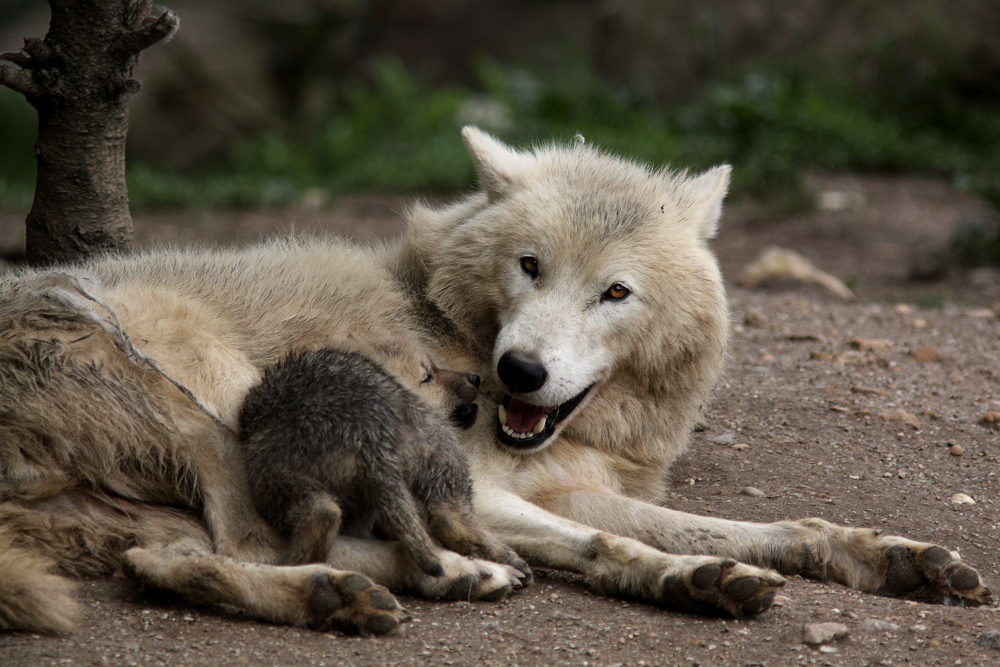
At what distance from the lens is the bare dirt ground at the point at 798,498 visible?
8.95 feet

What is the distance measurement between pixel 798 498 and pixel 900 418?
100cm

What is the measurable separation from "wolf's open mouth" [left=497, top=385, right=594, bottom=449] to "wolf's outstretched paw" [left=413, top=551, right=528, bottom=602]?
2.20 feet

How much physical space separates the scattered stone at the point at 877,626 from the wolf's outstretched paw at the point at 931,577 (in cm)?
39

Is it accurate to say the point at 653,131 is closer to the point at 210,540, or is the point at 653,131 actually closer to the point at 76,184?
the point at 76,184

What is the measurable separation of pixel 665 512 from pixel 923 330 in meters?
3.06

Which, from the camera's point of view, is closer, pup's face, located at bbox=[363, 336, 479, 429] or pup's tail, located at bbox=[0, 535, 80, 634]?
pup's tail, located at bbox=[0, 535, 80, 634]

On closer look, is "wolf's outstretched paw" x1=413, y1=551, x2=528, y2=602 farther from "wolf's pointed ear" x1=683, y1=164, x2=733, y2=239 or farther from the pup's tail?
"wolf's pointed ear" x1=683, y1=164, x2=733, y2=239

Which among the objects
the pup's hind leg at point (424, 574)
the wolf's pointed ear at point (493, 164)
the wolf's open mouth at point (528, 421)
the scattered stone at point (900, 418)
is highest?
the wolf's pointed ear at point (493, 164)

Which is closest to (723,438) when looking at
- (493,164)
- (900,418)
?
(900,418)

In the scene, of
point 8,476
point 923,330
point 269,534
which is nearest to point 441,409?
point 269,534

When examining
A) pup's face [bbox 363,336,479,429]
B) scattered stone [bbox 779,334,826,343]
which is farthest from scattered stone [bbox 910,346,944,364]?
pup's face [bbox 363,336,479,429]

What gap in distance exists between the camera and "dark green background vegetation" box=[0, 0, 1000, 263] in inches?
391

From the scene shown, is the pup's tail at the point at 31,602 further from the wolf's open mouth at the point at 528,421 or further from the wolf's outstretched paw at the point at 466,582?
the wolf's open mouth at the point at 528,421

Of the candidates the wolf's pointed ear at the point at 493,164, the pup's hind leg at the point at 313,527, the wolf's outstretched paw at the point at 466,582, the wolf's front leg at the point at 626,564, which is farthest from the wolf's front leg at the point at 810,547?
the wolf's pointed ear at the point at 493,164
